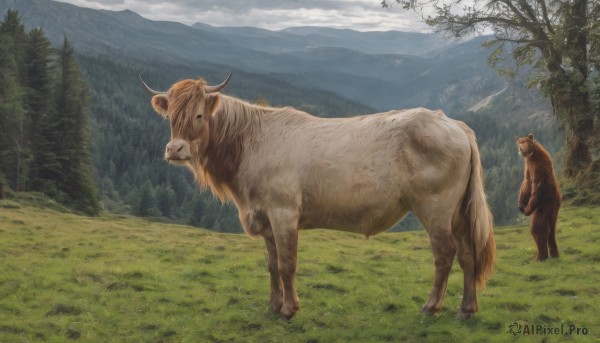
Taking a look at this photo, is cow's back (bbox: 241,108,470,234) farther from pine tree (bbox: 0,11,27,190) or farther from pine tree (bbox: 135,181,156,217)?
pine tree (bbox: 135,181,156,217)

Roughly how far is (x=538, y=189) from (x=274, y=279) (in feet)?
25.0

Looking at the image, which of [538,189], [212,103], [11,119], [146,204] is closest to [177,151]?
[212,103]

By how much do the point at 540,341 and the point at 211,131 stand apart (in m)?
6.50

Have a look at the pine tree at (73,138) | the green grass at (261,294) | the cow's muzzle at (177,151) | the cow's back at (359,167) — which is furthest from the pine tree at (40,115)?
the cow's back at (359,167)

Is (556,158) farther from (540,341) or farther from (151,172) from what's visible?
(151,172)

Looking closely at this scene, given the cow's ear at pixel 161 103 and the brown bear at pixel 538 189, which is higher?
the cow's ear at pixel 161 103

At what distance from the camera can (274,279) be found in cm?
1082

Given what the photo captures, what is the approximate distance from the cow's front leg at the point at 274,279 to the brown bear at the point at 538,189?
715 cm

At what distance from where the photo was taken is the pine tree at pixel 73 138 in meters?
57.3

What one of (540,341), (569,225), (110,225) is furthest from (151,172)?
(540,341)

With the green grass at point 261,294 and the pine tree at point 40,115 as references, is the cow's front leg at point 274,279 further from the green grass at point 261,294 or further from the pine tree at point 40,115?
the pine tree at point 40,115

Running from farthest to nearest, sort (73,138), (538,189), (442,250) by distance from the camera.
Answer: (73,138) → (538,189) → (442,250)

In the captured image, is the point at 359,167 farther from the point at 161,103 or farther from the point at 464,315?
the point at 161,103

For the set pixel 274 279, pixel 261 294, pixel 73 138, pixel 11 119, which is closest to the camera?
pixel 274 279
